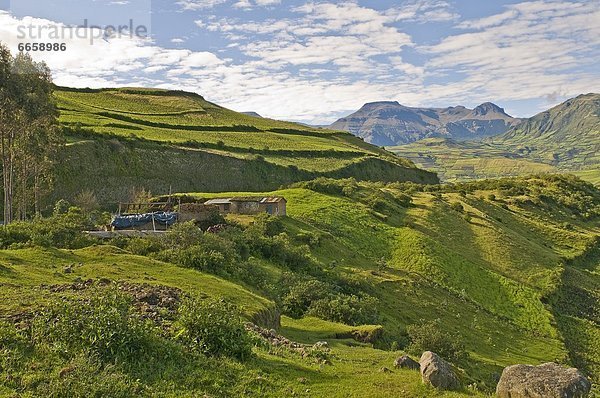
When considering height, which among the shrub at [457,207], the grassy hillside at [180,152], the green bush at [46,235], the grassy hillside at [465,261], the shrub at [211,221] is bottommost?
the grassy hillside at [465,261]

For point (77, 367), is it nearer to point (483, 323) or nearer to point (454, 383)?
point (454, 383)

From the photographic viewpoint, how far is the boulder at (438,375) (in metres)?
15.4

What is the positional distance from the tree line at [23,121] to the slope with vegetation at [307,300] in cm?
884

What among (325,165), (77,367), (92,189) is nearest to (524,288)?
(77,367)

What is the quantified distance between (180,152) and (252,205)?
3457 centimetres

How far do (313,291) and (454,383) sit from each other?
14957 mm

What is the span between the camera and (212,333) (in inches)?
611

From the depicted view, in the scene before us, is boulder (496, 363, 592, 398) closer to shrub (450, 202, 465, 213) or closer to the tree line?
the tree line

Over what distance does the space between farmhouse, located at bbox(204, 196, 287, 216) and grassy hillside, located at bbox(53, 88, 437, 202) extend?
21317 mm

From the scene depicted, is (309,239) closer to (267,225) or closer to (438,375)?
(267,225)

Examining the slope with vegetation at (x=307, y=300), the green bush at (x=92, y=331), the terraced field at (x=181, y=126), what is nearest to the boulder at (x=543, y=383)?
the slope with vegetation at (x=307, y=300)

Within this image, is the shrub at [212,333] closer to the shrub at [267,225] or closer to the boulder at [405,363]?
the boulder at [405,363]

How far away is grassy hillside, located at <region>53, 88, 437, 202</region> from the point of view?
6912cm

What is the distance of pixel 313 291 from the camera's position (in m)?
30.1
